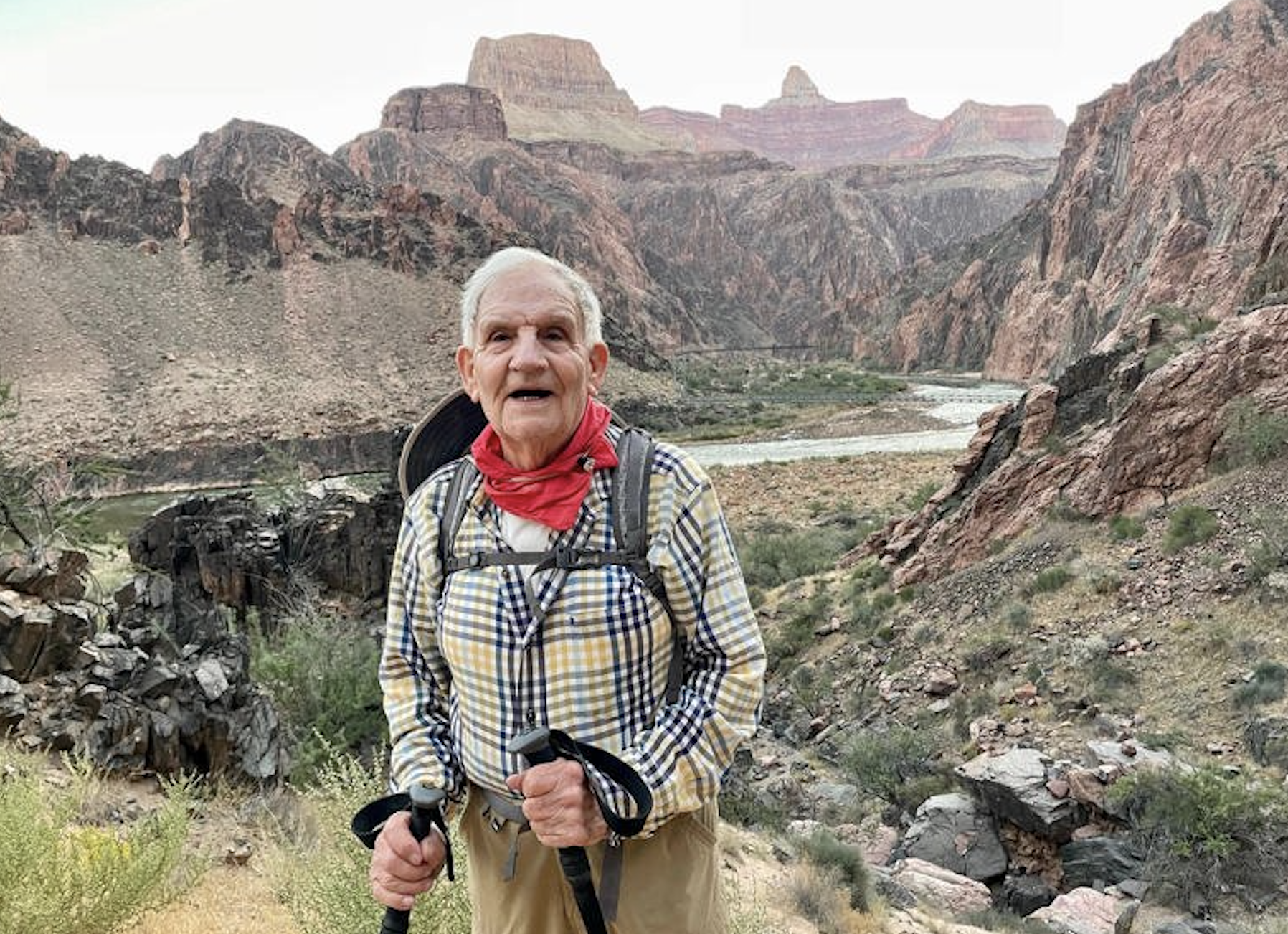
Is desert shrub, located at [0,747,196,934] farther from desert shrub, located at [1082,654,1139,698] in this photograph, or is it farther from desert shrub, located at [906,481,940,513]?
desert shrub, located at [906,481,940,513]

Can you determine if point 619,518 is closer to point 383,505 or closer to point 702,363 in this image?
point 383,505

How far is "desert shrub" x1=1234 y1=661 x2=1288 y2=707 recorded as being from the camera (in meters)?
8.41

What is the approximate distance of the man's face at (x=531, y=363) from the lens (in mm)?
1766

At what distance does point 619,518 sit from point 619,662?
268mm

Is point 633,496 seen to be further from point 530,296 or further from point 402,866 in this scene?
point 402,866

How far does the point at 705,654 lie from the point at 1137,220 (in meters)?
82.3

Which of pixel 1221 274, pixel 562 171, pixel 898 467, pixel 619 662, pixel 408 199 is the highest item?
pixel 562 171

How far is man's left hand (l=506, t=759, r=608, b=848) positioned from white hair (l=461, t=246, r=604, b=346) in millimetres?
851

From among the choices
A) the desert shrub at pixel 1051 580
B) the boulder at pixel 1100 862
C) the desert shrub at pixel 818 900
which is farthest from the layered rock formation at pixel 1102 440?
the desert shrub at pixel 818 900

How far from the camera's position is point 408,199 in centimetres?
7575

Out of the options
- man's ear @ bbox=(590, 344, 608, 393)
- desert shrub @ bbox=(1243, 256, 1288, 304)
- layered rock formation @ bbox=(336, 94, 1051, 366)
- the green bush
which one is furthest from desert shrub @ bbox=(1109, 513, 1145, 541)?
layered rock formation @ bbox=(336, 94, 1051, 366)

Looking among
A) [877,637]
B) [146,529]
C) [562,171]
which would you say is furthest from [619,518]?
[562,171]

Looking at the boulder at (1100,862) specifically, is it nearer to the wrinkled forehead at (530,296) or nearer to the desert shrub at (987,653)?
the desert shrub at (987,653)

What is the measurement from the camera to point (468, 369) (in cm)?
193
